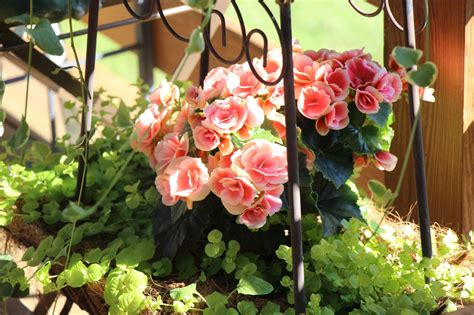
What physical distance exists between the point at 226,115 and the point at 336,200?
25cm

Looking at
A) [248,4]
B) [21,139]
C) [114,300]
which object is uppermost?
[21,139]

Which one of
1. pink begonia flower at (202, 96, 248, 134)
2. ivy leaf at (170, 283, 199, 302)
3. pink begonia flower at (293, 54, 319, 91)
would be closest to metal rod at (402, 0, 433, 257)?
pink begonia flower at (293, 54, 319, 91)

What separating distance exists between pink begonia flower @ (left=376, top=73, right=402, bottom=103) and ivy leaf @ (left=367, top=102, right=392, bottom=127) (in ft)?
0.11

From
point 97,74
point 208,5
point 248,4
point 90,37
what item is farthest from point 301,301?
point 248,4

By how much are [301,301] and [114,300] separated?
0.94ft

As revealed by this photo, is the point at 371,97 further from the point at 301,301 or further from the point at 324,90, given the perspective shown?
the point at 301,301

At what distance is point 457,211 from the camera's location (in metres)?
1.72

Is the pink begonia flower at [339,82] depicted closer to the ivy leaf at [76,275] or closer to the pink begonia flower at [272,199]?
the pink begonia flower at [272,199]

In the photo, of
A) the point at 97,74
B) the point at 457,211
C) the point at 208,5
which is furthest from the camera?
the point at 97,74

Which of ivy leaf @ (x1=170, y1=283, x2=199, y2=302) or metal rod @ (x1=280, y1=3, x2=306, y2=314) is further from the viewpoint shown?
ivy leaf @ (x1=170, y1=283, x2=199, y2=302)

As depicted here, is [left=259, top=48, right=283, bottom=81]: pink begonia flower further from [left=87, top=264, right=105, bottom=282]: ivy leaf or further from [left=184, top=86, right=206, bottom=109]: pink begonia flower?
[left=87, top=264, right=105, bottom=282]: ivy leaf

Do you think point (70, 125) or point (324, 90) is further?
point (70, 125)

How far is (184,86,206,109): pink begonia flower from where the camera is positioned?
137 cm

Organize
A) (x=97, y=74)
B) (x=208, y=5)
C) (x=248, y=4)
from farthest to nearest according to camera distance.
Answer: (x=248, y=4) → (x=97, y=74) → (x=208, y=5)
